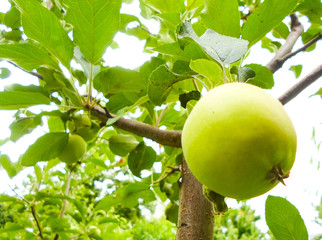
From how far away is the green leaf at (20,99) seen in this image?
69 centimetres

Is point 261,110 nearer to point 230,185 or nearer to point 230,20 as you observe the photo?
point 230,185

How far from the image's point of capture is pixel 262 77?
1.84 feet

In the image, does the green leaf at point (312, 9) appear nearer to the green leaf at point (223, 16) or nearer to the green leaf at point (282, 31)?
the green leaf at point (282, 31)

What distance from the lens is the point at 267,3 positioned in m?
0.47

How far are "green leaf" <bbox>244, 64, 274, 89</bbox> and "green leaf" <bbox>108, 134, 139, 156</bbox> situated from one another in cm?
42

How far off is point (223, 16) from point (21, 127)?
2.21ft

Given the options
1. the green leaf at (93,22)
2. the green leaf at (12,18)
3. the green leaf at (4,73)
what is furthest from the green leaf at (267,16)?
the green leaf at (4,73)

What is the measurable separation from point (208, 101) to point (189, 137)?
0.05 meters

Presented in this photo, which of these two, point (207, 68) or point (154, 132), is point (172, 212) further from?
point (207, 68)

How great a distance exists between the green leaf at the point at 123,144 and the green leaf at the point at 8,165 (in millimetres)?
462

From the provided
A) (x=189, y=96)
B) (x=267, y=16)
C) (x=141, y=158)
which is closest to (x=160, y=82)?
(x=189, y=96)

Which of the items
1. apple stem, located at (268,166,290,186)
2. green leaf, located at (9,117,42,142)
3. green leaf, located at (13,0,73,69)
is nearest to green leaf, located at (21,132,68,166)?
green leaf, located at (9,117,42,142)

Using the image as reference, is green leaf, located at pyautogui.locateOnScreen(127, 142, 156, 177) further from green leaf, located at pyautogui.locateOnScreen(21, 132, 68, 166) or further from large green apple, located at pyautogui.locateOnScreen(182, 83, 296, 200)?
large green apple, located at pyautogui.locateOnScreen(182, 83, 296, 200)

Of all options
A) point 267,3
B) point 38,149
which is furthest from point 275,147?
point 38,149
